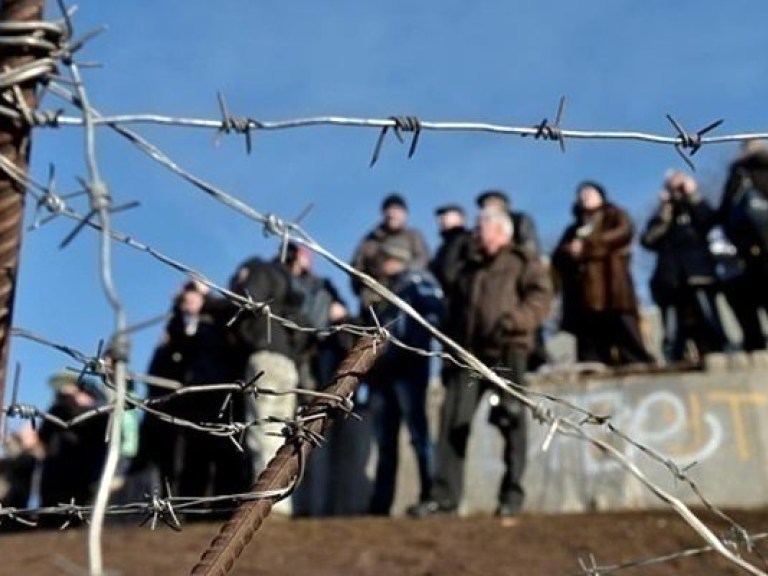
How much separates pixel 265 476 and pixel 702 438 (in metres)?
7.53

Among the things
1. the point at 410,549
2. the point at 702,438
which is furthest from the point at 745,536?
the point at 702,438

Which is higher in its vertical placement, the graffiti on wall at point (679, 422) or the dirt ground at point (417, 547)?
the graffiti on wall at point (679, 422)

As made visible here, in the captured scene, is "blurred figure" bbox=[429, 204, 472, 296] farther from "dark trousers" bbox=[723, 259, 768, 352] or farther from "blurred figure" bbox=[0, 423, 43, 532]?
"blurred figure" bbox=[0, 423, 43, 532]

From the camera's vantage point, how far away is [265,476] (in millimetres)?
1991

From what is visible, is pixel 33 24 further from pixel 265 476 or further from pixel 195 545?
pixel 195 545

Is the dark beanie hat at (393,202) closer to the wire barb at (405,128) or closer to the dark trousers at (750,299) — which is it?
the dark trousers at (750,299)

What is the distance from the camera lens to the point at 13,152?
6.07ft

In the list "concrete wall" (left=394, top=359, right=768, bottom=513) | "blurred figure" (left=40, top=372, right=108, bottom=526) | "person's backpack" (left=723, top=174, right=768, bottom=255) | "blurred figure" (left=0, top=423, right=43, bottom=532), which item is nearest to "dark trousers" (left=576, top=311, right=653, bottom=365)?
"concrete wall" (left=394, top=359, right=768, bottom=513)

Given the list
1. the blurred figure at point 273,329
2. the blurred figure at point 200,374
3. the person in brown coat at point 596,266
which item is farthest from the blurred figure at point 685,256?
the blurred figure at point 200,374

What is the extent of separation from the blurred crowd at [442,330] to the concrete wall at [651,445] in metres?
0.29

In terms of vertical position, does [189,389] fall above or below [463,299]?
below

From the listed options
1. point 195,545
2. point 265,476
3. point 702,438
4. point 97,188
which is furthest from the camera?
point 702,438

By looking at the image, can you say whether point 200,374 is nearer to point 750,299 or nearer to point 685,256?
point 685,256

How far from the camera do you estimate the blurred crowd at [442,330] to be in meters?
8.09
